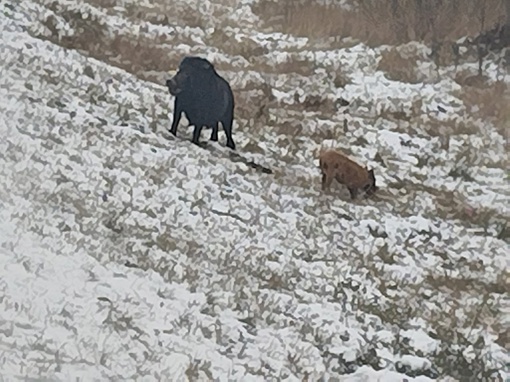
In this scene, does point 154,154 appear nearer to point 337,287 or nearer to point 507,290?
point 337,287

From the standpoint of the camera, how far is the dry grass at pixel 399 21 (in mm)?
20453

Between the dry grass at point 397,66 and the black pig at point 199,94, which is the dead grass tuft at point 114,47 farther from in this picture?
the dry grass at point 397,66

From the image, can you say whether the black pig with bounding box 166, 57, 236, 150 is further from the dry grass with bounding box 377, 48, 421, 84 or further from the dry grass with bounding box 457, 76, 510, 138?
the dry grass with bounding box 377, 48, 421, 84

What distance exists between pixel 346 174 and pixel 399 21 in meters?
12.0

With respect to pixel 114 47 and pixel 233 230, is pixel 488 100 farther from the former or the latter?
pixel 233 230

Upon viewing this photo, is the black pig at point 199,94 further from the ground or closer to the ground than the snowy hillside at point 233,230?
further from the ground

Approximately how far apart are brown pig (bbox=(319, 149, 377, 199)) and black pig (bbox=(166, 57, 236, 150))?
4.97ft

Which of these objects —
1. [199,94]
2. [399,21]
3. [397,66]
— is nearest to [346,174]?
[199,94]

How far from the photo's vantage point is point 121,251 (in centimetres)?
673

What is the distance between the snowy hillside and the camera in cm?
553

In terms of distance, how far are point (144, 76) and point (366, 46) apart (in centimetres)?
748

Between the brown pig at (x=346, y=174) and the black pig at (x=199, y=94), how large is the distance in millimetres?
1516

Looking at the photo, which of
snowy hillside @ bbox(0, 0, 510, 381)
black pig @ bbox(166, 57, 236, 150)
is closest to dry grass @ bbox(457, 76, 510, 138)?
snowy hillside @ bbox(0, 0, 510, 381)

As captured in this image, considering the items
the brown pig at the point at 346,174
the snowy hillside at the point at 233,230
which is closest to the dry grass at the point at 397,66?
the snowy hillside at the point at 233,230
